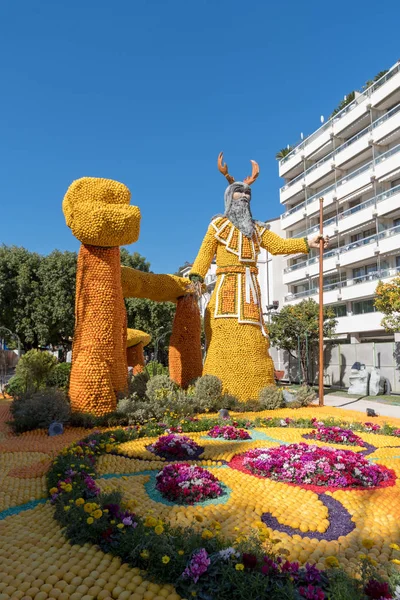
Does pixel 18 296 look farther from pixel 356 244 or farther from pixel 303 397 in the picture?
pixel 356 244

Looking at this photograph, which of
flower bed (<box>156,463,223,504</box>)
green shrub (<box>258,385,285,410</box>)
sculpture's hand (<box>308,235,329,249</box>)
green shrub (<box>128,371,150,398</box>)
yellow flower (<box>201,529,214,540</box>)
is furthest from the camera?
sculpture's hand (<box>308,235,329,249</box>)

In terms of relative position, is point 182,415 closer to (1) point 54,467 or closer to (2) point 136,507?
(1) point 54,467

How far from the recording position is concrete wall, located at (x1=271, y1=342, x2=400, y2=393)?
18.5 m

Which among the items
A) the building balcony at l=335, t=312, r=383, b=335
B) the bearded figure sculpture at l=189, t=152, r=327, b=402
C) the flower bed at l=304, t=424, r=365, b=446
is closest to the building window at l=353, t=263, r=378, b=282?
the building balcony at l=335, t=312, r=383, b=335

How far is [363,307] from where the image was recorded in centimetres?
2805

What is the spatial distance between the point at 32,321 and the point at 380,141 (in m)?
23.3

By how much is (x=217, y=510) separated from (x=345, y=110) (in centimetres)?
3195

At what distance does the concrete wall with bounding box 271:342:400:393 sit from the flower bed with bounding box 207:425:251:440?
41.6 ft

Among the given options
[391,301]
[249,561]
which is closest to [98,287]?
[249,561]

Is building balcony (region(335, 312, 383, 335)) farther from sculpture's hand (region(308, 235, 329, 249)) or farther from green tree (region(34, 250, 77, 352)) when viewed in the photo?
green tree (region(34, 250, 77, 352))

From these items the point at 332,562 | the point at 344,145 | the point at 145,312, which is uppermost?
the point at 344,145

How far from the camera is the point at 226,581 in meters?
2.70

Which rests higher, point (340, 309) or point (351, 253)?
point (351, 253)

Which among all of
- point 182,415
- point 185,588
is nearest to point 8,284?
point 182,415
